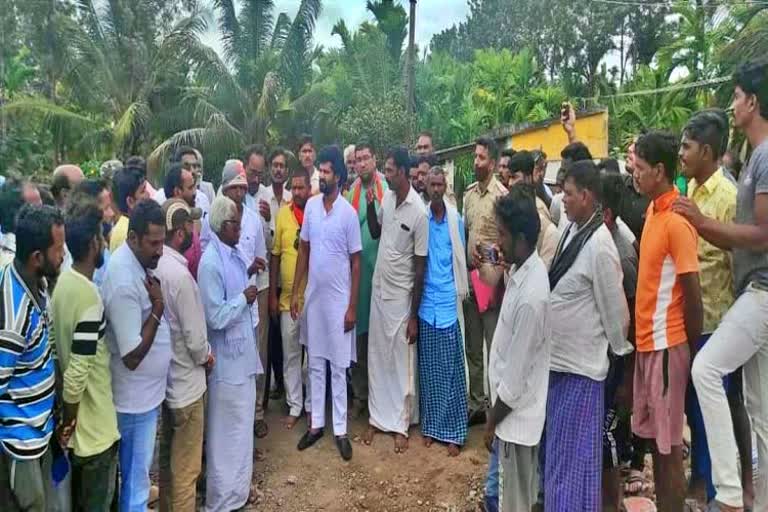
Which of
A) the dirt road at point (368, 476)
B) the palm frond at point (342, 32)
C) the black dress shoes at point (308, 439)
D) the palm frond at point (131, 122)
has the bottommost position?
the dirt road at point (368, 476)

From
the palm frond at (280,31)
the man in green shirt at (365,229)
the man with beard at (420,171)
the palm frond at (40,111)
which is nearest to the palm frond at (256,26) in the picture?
the palm frond at (280,31)

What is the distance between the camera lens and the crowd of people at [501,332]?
286cm

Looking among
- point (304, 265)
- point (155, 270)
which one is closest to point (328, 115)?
point (304, 265)

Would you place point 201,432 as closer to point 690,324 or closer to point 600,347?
point 600,347

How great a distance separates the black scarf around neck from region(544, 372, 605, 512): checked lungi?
1.70 ft

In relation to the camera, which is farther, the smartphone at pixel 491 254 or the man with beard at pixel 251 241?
the man with beard at pixel 251 241

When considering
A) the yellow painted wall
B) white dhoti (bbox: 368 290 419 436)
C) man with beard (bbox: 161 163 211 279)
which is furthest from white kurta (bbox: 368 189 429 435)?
the yellow painted wall

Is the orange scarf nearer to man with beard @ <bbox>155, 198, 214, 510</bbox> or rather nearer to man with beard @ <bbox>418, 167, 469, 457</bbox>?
man with beard @ <bbox>418, 167, 469, 457</bbox>

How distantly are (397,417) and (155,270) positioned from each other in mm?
2268

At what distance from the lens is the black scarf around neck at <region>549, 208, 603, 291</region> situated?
10.5 ft

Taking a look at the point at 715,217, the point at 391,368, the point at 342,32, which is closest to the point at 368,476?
the point at 391,368

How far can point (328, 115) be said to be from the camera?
→ 18453 millimetres

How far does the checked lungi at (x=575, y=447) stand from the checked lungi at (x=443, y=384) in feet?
4.67

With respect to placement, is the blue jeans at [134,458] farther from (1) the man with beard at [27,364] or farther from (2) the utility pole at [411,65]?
(2) the utility pole at [411,65]
